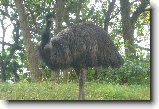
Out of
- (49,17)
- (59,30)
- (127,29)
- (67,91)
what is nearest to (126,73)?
(127,29)

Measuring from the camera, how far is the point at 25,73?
5.46m

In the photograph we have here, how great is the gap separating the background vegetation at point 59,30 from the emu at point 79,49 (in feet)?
0.13

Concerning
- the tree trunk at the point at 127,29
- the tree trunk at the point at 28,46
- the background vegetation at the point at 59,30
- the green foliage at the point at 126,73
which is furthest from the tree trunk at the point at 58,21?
the tree trunk at the point at 127,29

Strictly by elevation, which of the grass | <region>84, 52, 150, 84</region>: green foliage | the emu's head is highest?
the emu's head

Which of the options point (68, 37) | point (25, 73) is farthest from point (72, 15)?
point (25, 73)

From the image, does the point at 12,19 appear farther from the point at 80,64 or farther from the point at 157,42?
the point at 157,42

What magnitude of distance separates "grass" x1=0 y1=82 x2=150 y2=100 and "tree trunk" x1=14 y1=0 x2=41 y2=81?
7 centimetres

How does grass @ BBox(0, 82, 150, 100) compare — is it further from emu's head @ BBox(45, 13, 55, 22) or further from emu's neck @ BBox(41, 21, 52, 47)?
emu's head @ BBox(45, 13, 55, 22)

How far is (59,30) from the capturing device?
215 inches

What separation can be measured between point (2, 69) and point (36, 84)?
241 millimetres

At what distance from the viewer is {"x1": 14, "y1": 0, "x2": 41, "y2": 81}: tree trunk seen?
5449 millimetres

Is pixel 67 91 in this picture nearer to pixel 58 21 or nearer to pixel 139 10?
pixel 58 21

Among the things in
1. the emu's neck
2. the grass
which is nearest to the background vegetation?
the grass

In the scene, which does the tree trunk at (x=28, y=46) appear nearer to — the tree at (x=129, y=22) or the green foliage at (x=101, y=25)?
the green foliage at (x=101, y=25)
